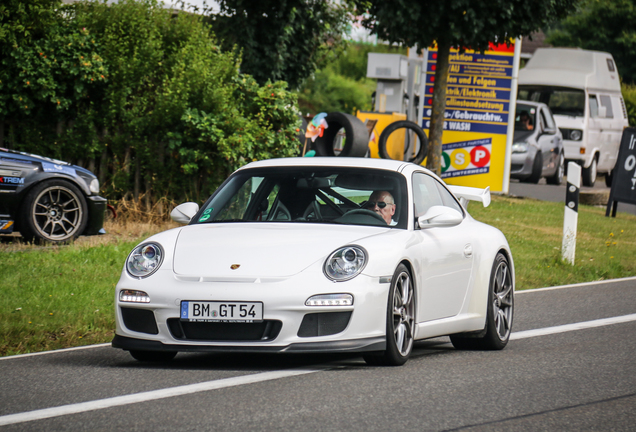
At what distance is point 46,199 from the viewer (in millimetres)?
11750

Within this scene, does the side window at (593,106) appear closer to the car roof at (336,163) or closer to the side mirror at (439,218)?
the car roof at (336,163)

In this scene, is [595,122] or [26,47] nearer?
[26,47]

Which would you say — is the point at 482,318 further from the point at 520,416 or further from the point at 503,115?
the point at 503,115

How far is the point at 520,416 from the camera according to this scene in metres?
5.29

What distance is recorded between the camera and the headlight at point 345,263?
6168 mm

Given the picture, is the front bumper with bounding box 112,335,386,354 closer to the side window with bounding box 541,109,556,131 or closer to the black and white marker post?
the black and white marker post

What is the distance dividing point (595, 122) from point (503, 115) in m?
8.15

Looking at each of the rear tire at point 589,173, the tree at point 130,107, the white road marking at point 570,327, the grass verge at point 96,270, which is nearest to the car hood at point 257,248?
the grass verge at point 96,270

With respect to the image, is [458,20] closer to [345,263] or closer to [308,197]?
[308,197]

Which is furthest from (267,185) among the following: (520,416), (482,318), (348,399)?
(520,416)

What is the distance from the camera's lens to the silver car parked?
25.6 metres

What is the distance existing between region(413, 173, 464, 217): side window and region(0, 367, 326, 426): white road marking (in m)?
1.53

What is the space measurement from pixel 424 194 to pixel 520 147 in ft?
61.0

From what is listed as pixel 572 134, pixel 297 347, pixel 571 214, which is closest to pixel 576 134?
pixel 572 134
